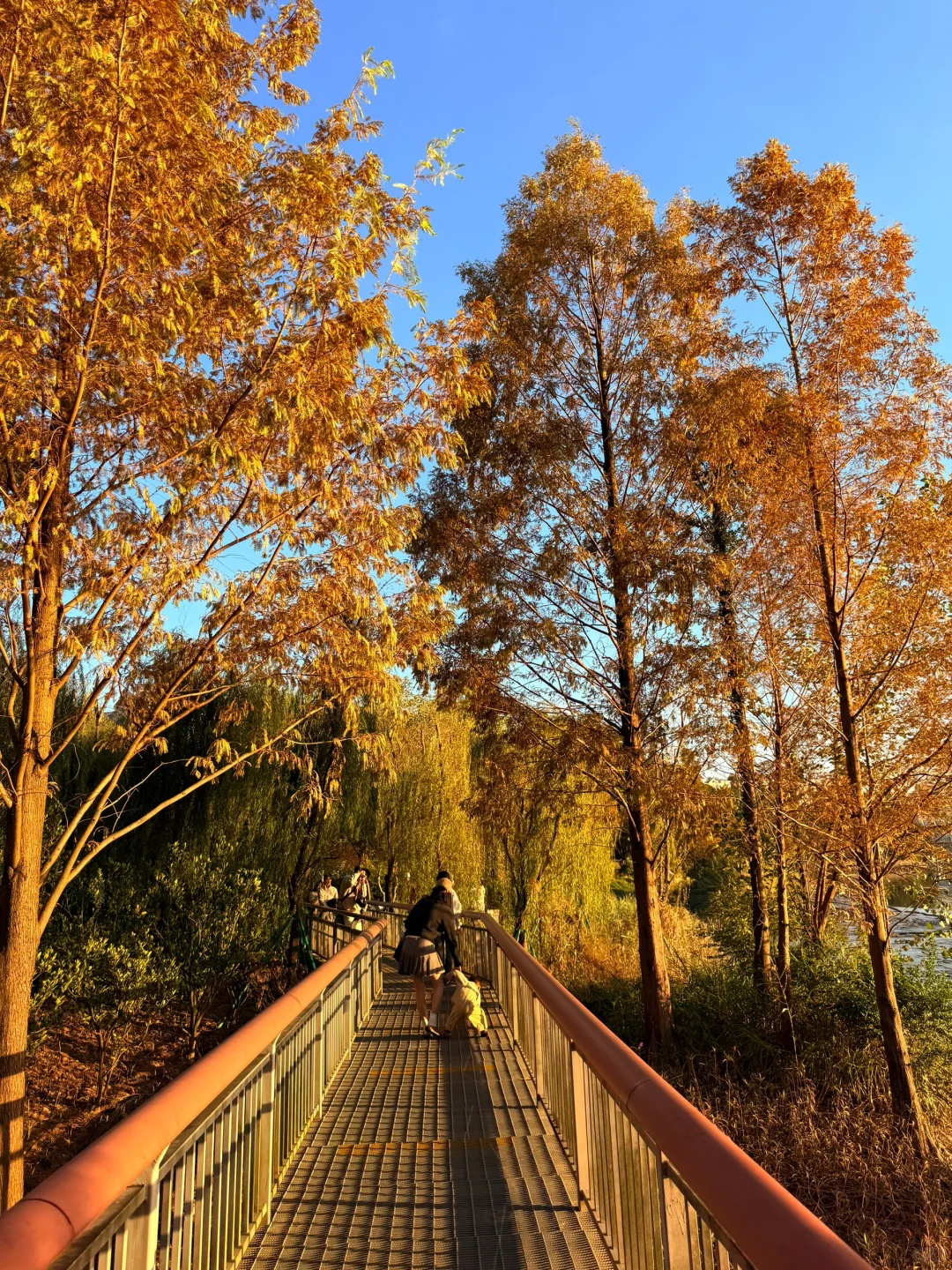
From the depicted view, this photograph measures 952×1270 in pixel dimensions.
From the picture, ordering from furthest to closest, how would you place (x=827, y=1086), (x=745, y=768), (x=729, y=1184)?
(x=745, y=768) → (x=827, y=1086) → (x=729, y=1184)

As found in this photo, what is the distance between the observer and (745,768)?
1312 cm

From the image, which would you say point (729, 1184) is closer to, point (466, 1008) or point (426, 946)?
point (466, 1008)

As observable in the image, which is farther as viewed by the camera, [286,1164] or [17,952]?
[17,952]

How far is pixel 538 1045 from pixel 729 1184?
523 cm

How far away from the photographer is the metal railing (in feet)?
5.40

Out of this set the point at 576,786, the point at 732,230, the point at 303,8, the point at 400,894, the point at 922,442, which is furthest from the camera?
the point at 400,894

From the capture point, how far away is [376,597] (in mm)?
7988

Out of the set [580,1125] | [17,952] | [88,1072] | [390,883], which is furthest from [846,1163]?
[390,883]

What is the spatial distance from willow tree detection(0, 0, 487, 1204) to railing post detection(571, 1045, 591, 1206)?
4008mm

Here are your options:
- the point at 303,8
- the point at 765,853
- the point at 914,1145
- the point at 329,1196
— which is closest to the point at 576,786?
the point at 765,853

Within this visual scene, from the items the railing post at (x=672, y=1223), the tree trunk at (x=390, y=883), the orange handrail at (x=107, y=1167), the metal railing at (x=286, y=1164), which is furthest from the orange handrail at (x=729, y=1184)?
the tree trunk at (x=390, y=883)

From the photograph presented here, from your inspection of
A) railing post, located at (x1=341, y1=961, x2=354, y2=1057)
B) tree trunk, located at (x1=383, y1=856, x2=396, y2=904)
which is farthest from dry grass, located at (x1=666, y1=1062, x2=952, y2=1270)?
tree trunk, located at (x1=383, y1=856, x2=396, y2=904)

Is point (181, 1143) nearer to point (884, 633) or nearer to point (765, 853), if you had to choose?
point (884, 633)

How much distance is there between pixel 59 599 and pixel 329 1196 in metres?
4.76
